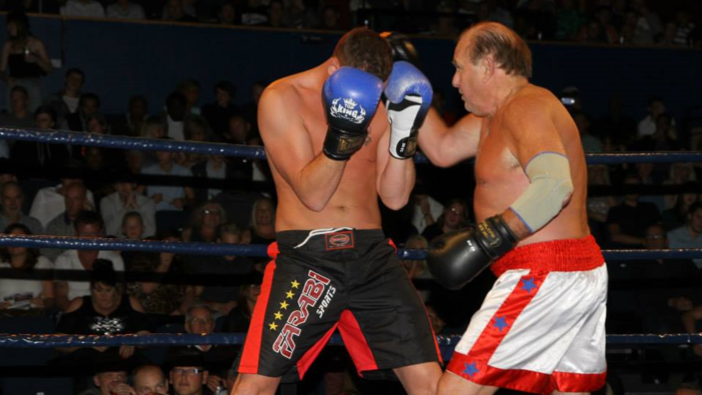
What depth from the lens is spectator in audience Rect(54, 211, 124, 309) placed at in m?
5.30

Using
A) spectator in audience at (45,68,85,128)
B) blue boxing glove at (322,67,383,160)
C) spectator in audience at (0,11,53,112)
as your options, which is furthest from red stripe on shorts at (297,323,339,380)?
spectator in audience at (0,11,53,112)

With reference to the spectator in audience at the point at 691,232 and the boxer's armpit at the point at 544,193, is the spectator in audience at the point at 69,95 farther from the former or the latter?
the boxer's armpit at the point at 544,193

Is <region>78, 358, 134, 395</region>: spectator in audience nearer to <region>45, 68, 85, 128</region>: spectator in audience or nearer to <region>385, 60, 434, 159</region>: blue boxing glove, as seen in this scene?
<region>385, 60, 434, 159</region>: blue boxing glove

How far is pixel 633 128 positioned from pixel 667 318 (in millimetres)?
3689

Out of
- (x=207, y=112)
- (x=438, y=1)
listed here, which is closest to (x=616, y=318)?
(x=207, y=112)

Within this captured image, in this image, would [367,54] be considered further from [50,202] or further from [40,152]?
[40,152]

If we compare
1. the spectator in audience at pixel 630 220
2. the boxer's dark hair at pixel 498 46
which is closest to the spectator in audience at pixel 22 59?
the spectator in audience at pixel 630 220

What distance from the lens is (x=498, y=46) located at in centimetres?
277

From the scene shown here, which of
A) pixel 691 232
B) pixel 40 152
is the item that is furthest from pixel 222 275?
pixel 691 232

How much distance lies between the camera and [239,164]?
6.96 m

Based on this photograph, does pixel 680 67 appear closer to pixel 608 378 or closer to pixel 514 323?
pixel 608 378

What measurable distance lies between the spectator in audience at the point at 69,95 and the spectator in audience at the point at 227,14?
1733 mm

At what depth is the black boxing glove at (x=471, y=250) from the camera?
246 centimetres

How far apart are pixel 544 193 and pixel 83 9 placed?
7002 millimetres
